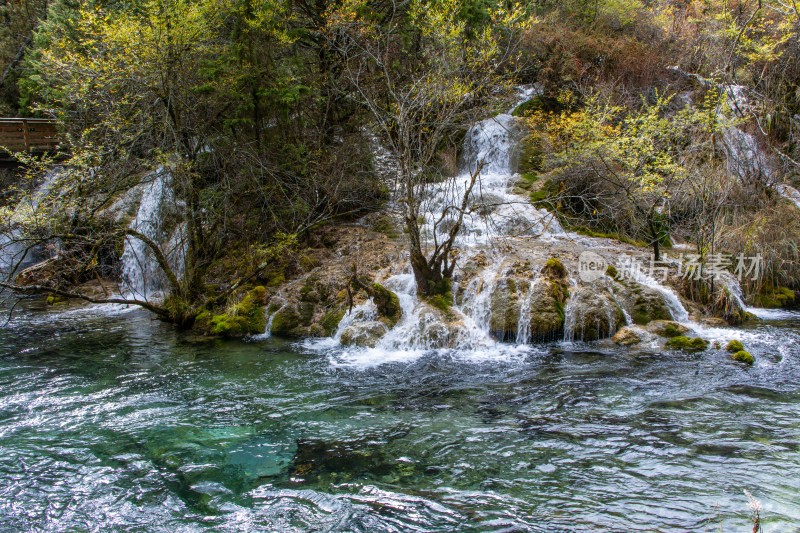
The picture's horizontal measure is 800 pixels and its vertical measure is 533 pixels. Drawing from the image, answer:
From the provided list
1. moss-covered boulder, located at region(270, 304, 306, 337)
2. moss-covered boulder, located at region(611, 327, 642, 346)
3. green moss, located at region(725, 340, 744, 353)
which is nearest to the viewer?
green moss, located at region(725, 340, 744, 353)

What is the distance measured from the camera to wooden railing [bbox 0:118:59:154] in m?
14.9

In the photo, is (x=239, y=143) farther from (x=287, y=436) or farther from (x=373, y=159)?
(x=287, y=436)

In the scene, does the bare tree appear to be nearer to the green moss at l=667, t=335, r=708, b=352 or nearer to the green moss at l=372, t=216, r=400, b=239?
the green moss at l=372, t=216, r=400, b=239

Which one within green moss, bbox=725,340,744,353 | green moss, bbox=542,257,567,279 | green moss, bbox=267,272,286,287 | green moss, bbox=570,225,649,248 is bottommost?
green moss, bbox=725,340,744,353

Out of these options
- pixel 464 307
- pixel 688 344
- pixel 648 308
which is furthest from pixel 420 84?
pixel 688 344

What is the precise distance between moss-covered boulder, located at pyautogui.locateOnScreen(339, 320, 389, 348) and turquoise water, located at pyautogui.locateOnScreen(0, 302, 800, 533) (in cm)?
68

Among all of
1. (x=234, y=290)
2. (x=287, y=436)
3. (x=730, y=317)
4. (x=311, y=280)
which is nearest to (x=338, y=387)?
(x=287, y=436)

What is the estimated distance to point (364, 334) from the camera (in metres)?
8.23

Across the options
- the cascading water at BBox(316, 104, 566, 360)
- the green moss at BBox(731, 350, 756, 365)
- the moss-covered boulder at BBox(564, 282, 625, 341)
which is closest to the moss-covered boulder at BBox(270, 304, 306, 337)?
the cascading water at BBox(316, 104, 566, 360)

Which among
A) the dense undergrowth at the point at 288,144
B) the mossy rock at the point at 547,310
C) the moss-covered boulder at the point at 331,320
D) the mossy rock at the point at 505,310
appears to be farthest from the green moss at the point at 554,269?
the moss-covered boulder at the point at 331,320

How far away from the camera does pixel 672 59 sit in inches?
643

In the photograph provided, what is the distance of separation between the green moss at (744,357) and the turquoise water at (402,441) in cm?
12

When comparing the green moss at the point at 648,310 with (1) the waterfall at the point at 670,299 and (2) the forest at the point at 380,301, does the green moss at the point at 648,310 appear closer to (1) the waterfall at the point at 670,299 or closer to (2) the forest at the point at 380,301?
(2) the forest at the point at 380,301

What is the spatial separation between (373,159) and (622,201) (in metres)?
6.21
